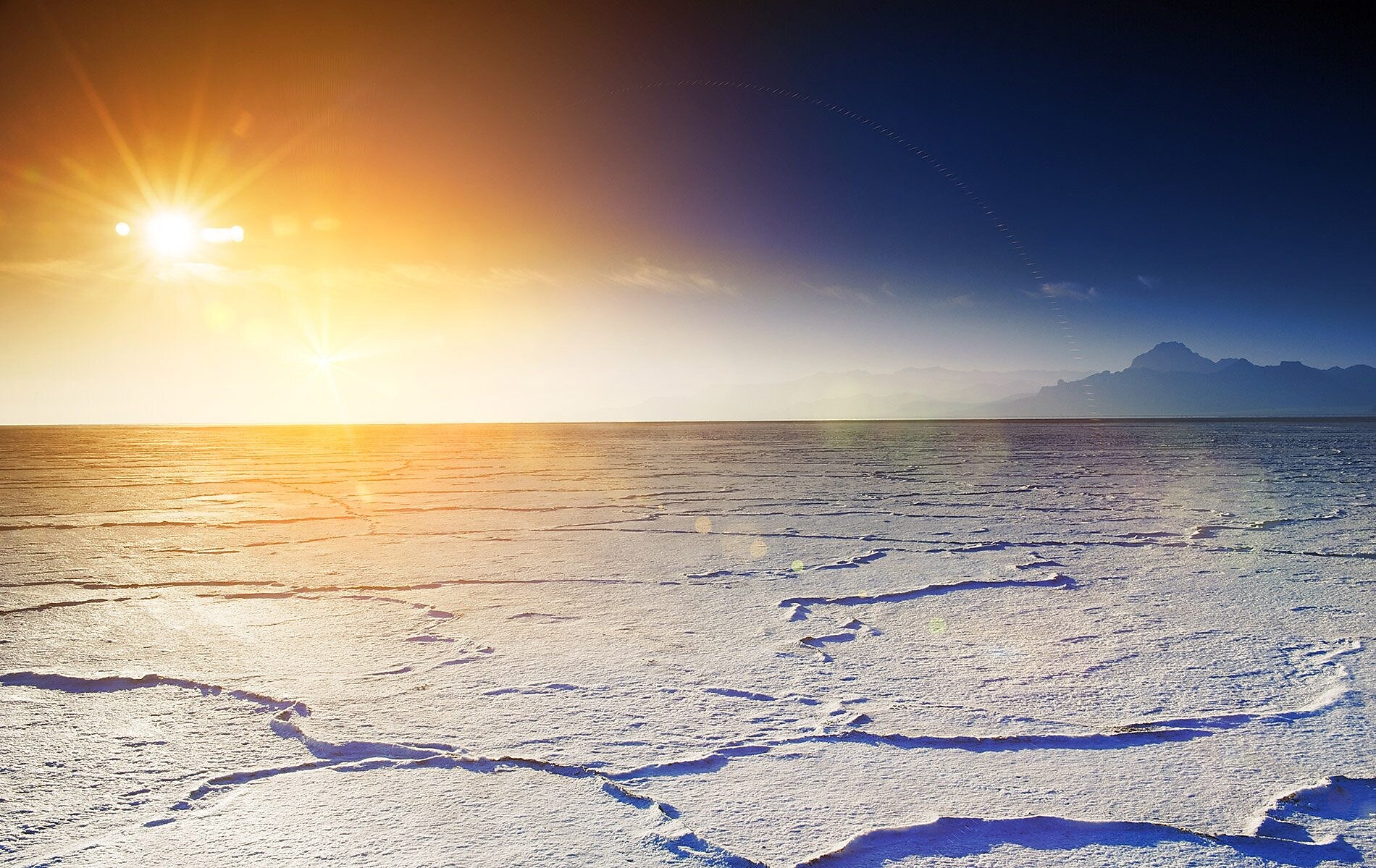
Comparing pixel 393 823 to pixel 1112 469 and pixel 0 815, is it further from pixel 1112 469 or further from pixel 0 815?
pixel 1112 469

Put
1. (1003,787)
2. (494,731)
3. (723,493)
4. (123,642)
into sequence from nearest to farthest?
1. (1003,787)
2. (494,731)
3. (123,642)
4. (723,493)

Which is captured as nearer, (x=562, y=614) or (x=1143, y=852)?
(x=1143, y=852)

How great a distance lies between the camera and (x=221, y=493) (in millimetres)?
8867

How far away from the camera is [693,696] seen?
2.26 metres

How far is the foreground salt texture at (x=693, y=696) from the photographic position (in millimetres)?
1550

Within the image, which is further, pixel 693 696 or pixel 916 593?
pixel 916 593

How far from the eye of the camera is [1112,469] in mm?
10953

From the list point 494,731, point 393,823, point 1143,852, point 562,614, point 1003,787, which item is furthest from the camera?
point 562,614

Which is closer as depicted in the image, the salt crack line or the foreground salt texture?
the foreground salt texture

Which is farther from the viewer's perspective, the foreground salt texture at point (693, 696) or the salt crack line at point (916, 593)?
the salt crack line at point (916, 593)

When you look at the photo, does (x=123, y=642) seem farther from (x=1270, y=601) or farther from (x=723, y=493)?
(x=723, y=493)

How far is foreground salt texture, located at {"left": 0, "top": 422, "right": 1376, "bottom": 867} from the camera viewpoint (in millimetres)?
1550

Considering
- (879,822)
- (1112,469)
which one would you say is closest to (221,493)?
(879,822)

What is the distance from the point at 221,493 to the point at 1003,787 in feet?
29.7
